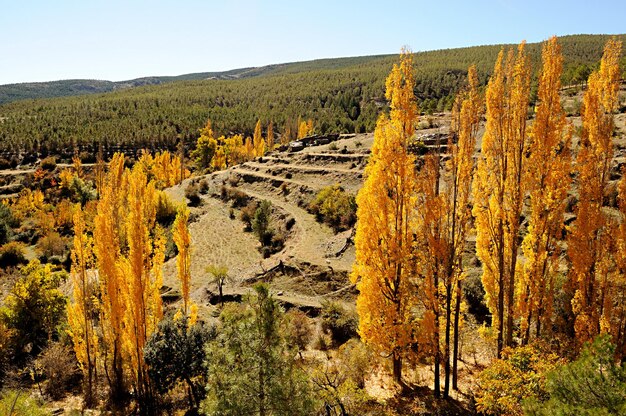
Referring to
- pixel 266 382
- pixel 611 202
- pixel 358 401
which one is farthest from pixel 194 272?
pixel 611 202

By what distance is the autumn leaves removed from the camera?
12250 millimetres

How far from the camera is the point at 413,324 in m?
13.3

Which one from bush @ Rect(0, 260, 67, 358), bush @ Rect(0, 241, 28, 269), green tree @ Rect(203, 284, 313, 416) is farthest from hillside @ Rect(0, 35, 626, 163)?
green tree @ Rect(203, 284, 313, 416)

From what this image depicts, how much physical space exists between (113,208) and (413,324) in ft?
41.7

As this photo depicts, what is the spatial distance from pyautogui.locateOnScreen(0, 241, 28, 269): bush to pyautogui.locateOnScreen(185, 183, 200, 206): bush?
19.6 meters

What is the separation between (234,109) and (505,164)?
407 feet

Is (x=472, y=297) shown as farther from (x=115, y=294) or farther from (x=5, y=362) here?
(x=5, y=362)

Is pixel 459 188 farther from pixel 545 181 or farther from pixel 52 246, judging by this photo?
pixel 52 246

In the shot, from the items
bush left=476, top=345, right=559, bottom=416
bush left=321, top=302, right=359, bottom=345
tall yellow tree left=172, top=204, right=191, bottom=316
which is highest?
tall yellow tree left=172, top=204, right=191, bottom=316

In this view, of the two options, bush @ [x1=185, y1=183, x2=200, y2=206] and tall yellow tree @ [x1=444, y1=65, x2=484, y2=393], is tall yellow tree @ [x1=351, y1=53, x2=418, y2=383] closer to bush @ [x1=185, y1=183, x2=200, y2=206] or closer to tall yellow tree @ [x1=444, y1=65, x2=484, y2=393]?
tall yellow tree @ [x1=444, y1=65, x2=484, y2=393]

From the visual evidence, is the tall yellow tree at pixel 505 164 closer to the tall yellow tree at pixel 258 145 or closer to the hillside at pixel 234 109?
the hillside at pixel 234 109

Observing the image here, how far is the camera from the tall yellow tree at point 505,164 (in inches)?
537

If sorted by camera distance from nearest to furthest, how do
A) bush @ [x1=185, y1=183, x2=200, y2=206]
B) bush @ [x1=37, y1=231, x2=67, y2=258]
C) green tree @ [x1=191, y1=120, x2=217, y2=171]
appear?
bush @ [x1=37, y1=231, x2=67, y2=258], bush @ [x1=185, y1=183, x2=200, y2=206], green tree @ [x1=191, y1=120, x2=217, y2=171]

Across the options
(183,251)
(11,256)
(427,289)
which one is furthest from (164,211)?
(427,289)
